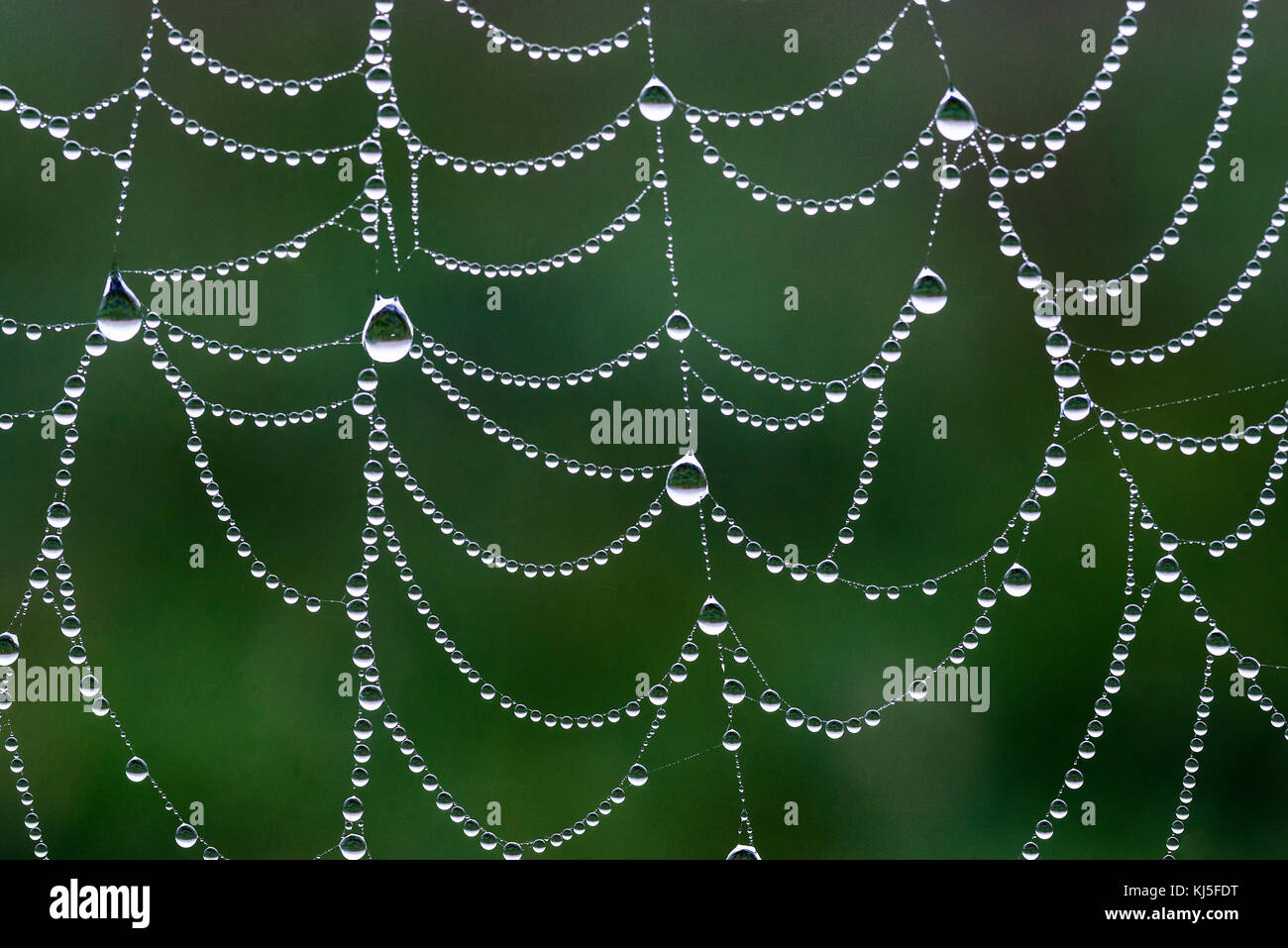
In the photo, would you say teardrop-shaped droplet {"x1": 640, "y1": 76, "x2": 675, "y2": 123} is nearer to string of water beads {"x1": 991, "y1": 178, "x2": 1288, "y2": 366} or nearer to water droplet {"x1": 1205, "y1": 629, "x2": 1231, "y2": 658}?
string of water beads {"x1": 991, "y1": 178, "x2": 1288, "y2": 366}

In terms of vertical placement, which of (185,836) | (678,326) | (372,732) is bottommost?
(185,836)

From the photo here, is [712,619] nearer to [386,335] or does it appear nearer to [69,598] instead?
[386,335]

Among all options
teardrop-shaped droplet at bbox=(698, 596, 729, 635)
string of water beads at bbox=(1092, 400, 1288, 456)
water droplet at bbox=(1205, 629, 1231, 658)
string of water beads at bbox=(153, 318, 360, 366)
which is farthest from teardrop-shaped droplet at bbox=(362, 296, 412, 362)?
water droplet at bbox=(1205, 629, 1231, 658)

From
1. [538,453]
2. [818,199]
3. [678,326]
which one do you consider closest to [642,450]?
[538,453]

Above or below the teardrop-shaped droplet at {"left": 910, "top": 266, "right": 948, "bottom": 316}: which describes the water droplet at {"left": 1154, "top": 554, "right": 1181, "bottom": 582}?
below

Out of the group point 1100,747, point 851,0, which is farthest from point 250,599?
point 851,0

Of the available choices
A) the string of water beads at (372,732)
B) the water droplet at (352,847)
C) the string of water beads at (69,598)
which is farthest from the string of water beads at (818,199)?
the water droplet at (352,847)
